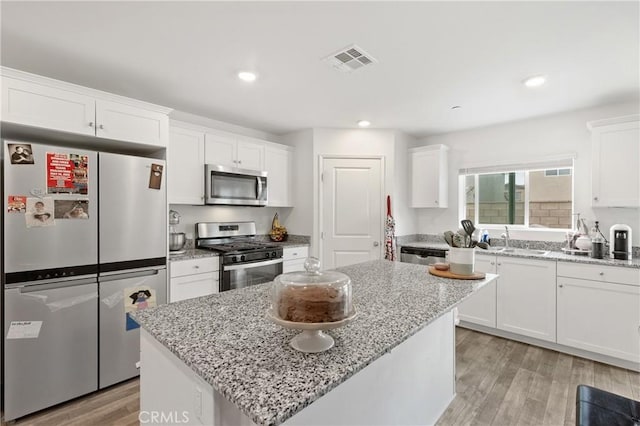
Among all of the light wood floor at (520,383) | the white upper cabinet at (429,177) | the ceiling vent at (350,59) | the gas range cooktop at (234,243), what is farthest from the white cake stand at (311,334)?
the white upper cabinet at (429,177)

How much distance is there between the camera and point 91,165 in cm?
211

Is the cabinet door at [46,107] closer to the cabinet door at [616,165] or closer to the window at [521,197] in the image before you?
the window at [521,197]

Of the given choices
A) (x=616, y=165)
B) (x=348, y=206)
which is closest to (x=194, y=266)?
(x=348, y=206)

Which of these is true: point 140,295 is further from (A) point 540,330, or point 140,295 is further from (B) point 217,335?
(A) point 540,330

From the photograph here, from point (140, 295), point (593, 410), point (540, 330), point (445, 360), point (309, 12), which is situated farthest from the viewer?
point (540, 330)

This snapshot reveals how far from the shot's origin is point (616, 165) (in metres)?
2.72

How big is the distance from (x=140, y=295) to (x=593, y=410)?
9.01 feet

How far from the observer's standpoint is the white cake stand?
808mm

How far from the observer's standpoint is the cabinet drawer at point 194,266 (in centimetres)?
259

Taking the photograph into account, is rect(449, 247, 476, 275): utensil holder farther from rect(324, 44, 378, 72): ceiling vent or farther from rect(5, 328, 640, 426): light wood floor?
rect(324, 44, 378, 72): ceiling vent

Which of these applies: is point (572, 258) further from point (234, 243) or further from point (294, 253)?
point (234, 243)

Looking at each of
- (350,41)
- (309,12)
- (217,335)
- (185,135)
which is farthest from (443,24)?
(185,135)

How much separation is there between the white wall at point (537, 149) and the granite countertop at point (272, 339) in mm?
2452

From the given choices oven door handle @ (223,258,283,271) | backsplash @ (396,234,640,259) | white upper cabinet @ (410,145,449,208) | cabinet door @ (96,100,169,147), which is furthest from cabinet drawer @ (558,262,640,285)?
cabinet door @ (96,100,169,147)
